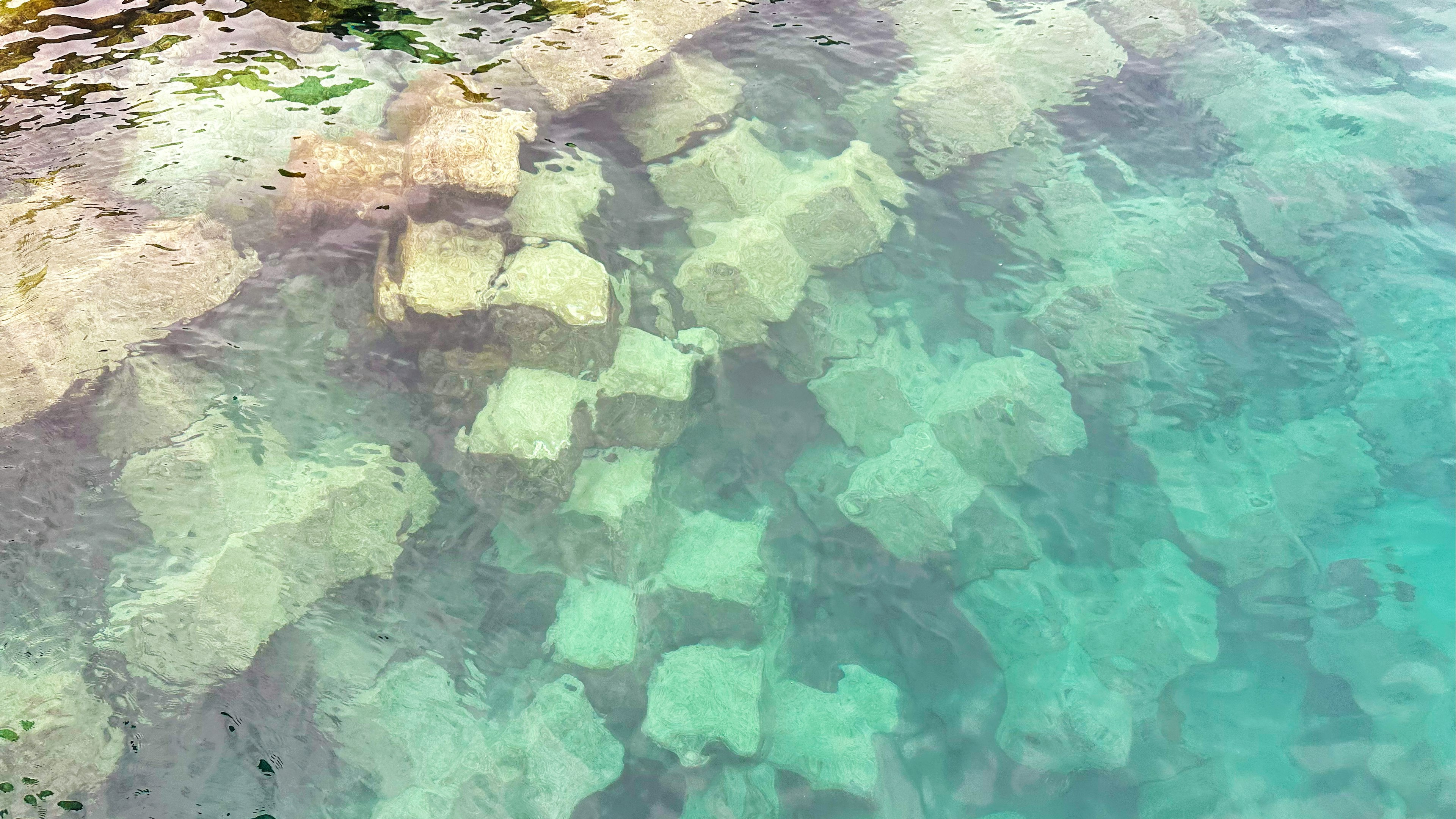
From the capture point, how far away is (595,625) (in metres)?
3.75

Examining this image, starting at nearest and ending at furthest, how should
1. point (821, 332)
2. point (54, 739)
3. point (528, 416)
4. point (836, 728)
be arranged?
point (54, 739)
point (836, 728)
point (528, 416)
point (821, 332)

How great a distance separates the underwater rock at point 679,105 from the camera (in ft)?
17.4

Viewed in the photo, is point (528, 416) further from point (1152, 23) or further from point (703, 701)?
point (1152, 23)

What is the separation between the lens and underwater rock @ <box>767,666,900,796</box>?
3438 millimetres

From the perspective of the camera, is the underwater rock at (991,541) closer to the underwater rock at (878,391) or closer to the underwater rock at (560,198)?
the underwater rock at (878,391)

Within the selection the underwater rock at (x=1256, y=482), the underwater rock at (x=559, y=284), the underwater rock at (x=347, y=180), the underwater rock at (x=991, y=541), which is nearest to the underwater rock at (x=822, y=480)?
the underwater rock at (x=991, y=541)

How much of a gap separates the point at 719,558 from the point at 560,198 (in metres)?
2.45

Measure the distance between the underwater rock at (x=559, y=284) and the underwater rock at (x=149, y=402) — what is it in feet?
5.13

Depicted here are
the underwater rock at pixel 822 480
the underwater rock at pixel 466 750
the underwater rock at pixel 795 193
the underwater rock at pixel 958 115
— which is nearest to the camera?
the underwater rock at pixel 466 750

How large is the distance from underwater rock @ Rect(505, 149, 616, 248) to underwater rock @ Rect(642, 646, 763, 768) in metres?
2.48

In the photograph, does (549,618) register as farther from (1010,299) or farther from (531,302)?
(1010,299)

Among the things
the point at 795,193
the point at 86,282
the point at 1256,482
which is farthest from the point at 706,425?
the point at 86,282

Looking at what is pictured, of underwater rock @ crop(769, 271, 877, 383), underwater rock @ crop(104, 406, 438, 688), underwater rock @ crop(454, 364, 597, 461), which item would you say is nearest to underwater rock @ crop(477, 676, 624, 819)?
underwater rock @ crop(104, 406, 438, 688)

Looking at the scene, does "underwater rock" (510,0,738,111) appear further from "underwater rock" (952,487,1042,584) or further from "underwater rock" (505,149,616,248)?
"underwater rock" (952,487,1042,584)
